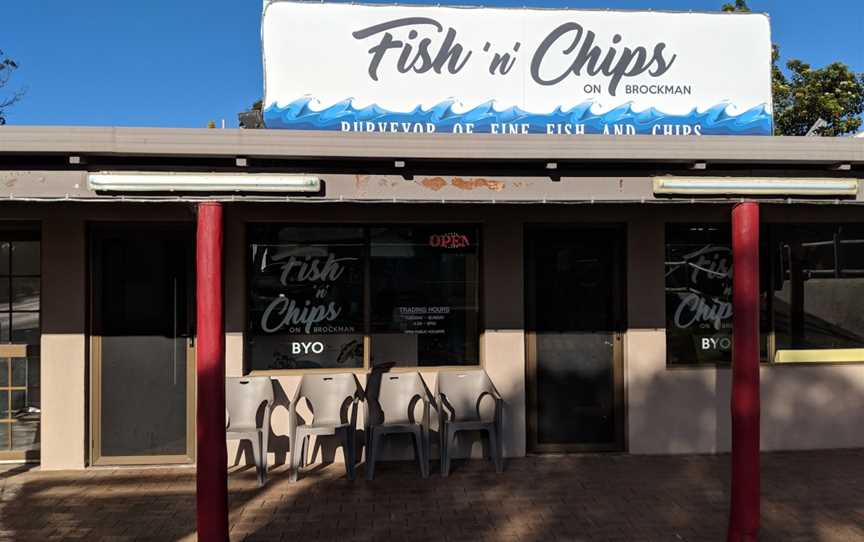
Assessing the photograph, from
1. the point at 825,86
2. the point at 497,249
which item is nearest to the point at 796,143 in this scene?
the point at 497,249

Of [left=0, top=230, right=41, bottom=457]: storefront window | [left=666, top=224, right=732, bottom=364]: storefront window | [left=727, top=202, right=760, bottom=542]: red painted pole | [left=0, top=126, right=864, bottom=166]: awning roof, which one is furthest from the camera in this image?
[left=666, top=224, right=732, bottom=364]: storefront window

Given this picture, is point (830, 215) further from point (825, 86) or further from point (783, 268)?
point (825, 86)

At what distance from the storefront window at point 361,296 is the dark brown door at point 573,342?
587 mm

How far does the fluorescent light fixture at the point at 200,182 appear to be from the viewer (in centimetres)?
375

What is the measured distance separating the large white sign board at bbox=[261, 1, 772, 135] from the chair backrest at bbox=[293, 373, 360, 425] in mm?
2184

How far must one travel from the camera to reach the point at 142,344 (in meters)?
5.71

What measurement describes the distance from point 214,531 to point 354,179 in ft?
7.48

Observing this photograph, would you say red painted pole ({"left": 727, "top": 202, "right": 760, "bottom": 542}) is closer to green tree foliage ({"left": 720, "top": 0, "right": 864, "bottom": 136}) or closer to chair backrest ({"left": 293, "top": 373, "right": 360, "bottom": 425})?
chair backrest ({"left": 293, "top": 373, "right": 360, "bottom": 425})

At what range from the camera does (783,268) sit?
6113 millimetres

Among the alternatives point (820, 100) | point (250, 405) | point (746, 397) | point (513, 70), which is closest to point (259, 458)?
point (250, 405)

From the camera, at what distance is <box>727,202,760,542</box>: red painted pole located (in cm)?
396

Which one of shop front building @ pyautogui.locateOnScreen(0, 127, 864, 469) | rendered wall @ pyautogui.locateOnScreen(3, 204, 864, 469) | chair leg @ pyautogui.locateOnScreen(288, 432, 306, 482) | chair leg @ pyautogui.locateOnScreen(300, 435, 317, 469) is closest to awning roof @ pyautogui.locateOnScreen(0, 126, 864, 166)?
shop front building @ pyautogui.locateOnScreen(0, 127, 864, 469)

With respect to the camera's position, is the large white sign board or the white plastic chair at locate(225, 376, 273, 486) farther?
the large white sign board

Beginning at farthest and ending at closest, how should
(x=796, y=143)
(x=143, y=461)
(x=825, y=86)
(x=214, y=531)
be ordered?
(x=825, y=86) < (x=143, y=461) < (x=796, y=143) < (x=214, y=531)
